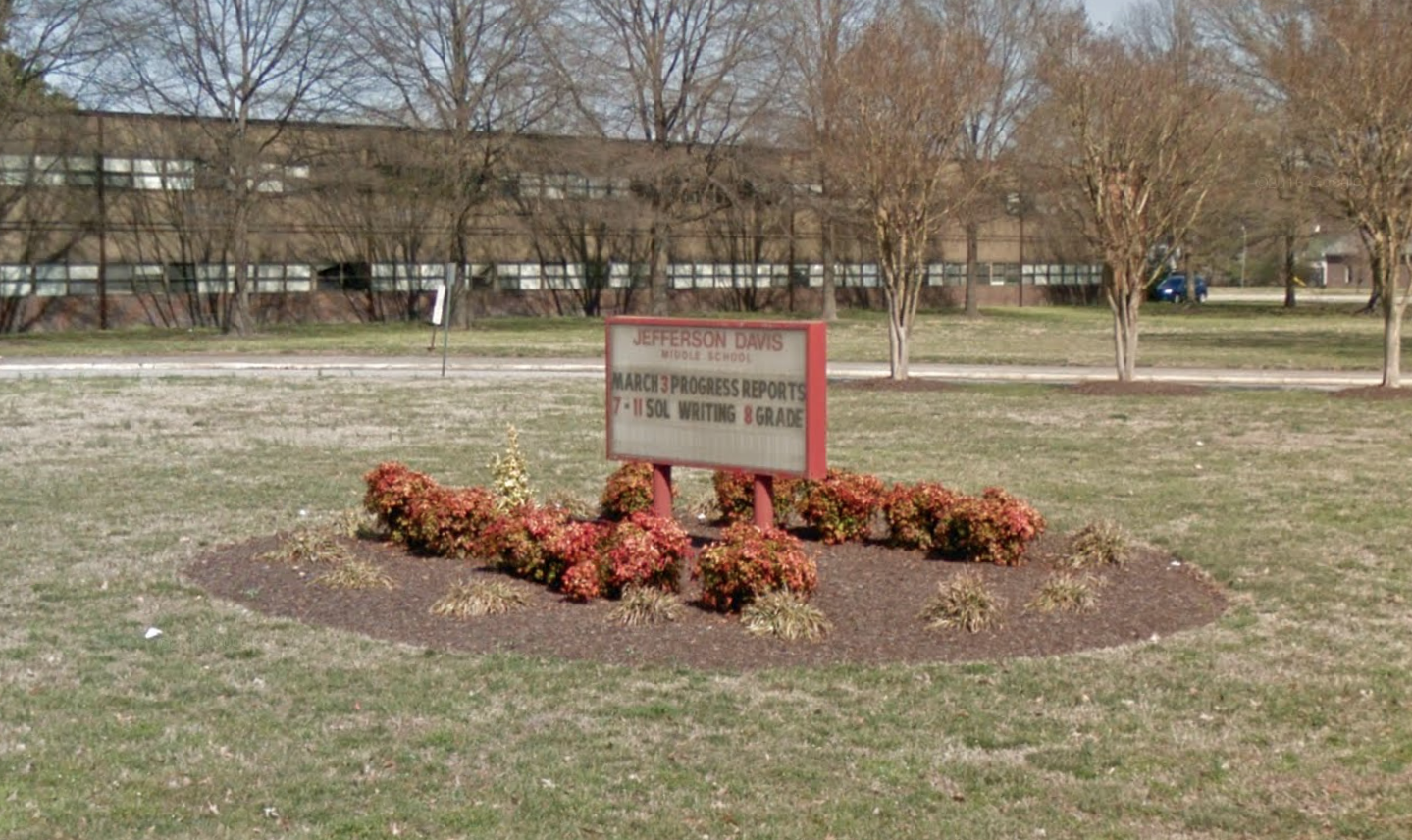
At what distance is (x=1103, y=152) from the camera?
81.3 feet

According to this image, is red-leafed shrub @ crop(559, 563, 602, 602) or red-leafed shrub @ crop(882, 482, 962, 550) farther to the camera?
red-leafed shrub @ crop(882, 482, 962, 550)

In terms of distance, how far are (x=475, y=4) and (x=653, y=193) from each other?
26.3ft

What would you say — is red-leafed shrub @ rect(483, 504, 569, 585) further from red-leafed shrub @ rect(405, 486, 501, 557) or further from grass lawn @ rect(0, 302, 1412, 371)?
grass lawn @ rect(0, 302, 1412, 371)

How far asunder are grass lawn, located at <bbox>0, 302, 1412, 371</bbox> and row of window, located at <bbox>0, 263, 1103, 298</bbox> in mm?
2831

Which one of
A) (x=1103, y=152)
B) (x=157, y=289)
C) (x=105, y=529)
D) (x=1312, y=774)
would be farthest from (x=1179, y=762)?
(x=157, y=289)

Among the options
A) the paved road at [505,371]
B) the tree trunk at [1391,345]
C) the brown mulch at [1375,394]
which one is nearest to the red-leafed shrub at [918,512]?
the brown mulch at [1375,394]

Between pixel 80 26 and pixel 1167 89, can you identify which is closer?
pixel 1167 89

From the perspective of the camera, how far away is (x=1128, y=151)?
24703 millimetres

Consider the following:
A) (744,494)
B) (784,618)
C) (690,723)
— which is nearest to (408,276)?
(744,494)

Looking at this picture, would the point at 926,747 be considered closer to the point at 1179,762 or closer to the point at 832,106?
the point at 1179,762

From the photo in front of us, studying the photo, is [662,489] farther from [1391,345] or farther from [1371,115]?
[1391,345]

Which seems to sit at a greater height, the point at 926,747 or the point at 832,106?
the point at 832,106

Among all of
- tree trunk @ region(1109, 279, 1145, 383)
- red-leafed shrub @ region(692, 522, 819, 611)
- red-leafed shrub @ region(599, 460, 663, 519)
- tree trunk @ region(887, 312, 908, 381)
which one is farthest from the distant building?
red-leafed shrub @ region(692, 522, 819, 611)

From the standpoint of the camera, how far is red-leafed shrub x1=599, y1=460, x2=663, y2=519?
11.9 meters
